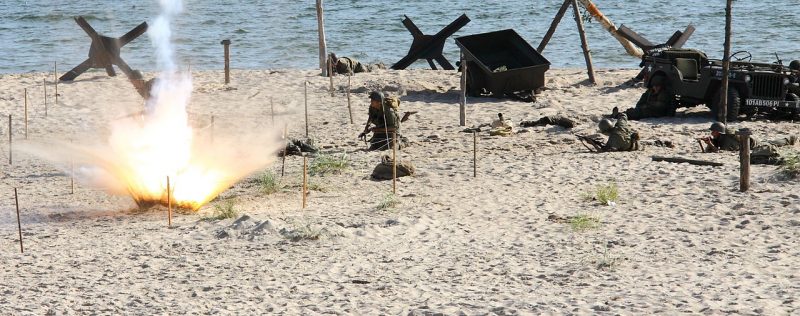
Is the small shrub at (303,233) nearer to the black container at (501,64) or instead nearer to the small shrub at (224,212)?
the small shrub at (224,212)

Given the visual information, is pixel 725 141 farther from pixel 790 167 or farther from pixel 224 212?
pixel 224 212

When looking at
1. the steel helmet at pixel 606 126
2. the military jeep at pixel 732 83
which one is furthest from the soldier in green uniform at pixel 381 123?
the military jeep at pixel 732 83

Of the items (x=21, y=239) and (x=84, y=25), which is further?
(x=84, y=25)

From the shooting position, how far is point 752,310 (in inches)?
459

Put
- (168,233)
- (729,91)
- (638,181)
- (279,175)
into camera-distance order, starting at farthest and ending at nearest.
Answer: (729,91)
(279,175)
(638,181)
(168,233)

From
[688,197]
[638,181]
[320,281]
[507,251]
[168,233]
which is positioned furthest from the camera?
[638,181]

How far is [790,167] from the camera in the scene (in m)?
17.1

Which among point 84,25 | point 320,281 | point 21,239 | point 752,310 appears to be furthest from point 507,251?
point 84,25

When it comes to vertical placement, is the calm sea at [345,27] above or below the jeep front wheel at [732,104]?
below

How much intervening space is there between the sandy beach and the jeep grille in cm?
47

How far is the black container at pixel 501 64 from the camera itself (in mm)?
25547

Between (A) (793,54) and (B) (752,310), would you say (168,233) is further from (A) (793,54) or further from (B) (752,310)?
(A) (793,54)

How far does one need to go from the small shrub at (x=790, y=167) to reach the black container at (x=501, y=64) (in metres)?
8.66

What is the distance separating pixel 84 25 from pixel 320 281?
17599 mm
